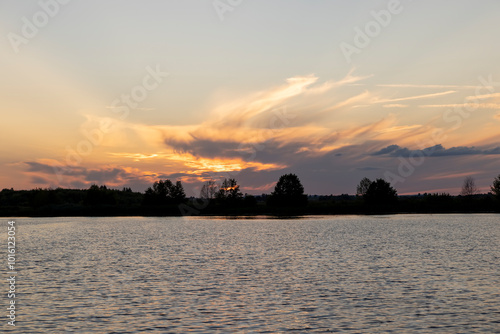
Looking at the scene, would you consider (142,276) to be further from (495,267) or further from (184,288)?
(495,267)

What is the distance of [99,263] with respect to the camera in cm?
5719

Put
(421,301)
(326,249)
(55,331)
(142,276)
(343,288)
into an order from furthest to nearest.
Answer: (326,249)
(142,276)
(343,288)
(421,301)
(55,331)

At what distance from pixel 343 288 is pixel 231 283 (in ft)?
32.9

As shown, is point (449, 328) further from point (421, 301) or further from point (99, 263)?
point (99, 263)

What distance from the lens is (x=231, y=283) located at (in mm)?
41531

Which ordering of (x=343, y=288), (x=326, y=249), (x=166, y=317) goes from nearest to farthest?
(x=166, y=317), (x=343, y=288), (x=326, y=249)

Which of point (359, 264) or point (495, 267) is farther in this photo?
point (359, 264)

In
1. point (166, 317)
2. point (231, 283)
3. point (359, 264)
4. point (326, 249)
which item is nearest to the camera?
point (166, 317)

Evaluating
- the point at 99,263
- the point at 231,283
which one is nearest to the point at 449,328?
the point at 231,283

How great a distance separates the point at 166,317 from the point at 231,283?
42.2ft

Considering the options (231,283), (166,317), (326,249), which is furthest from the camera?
(326,249)

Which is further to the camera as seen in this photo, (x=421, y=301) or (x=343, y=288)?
(x=343, y=288)

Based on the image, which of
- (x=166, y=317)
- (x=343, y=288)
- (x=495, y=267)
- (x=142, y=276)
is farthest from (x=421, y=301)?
(x=142, y=276)

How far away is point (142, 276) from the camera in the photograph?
152 feet
